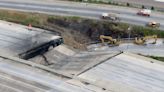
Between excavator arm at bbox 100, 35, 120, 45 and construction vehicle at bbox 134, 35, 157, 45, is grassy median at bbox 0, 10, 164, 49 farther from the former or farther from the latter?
excavator arm at bbox 100, 35, 120, 45

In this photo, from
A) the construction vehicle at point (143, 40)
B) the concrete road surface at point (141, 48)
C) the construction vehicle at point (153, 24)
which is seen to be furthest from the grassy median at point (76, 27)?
the concrete road surface at point (141, 48)

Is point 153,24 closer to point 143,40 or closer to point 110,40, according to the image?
point 143,40

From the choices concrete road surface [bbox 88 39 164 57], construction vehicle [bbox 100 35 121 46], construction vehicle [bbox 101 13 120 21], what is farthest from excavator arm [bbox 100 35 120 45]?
construction vehicle [bbox 101 13 120 21]

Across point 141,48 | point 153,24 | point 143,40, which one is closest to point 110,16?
point 153,24

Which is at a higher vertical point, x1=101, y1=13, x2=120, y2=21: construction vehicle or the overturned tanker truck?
x1=101, y1=13, x2=120, y2=21: construction vehicle

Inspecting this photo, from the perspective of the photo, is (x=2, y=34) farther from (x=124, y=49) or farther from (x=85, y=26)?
(x=124, y=49)

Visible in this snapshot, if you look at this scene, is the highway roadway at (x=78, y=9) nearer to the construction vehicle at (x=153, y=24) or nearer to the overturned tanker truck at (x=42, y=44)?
the construction vehicle at (x=153, y=24)
